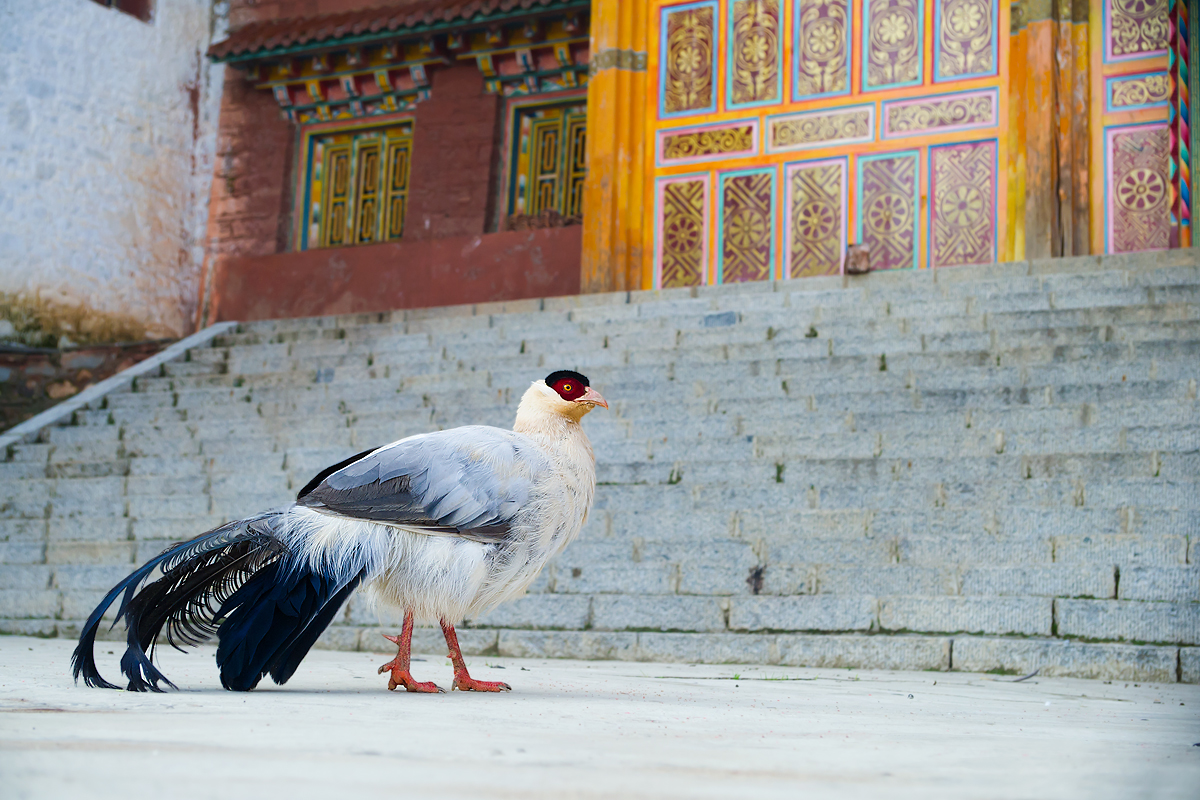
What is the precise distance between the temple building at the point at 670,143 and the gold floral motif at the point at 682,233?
0.02 m

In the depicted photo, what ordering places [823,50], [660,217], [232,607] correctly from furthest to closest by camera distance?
[660,217] → [823,50] → [232,607]

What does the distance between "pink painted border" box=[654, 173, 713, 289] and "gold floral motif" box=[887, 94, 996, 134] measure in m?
1.71

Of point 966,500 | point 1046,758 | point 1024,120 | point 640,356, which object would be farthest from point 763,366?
point 1046,758

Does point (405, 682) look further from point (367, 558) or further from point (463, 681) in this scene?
point (367, 558)

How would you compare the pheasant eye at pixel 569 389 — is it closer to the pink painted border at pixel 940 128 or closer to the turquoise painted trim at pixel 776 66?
the pink painted border at pixel 940 128

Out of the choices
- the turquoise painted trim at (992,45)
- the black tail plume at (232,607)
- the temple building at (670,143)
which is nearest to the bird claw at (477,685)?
the black tail plume at (232,607)

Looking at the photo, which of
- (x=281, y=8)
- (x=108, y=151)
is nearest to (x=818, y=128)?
(x=281, y=8)

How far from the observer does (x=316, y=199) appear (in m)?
14.4

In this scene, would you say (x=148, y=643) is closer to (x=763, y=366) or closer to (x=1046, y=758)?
(x=1046, y=758)

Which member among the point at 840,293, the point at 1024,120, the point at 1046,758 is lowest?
the point at 1046,758

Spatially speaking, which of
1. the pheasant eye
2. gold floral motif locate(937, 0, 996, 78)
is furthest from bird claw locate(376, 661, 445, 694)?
gold floral motif locate(937, 0, 996, 78)

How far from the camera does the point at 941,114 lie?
1074cm

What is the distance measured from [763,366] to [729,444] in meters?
1.29

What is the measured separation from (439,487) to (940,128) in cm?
840
